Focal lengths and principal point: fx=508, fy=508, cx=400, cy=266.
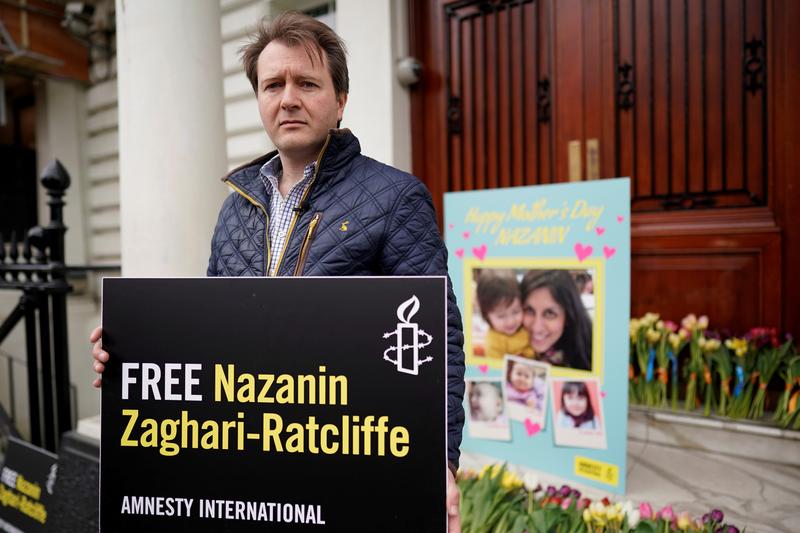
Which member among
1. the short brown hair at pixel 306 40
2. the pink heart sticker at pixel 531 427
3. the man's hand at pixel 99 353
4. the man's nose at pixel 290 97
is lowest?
the pink heart sticker at pixel 531 427

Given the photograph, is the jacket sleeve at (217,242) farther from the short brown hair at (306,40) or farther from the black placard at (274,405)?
the short brown hair at (306,40)

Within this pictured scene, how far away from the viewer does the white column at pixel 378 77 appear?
4211 mm

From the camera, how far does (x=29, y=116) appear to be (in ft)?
25.3

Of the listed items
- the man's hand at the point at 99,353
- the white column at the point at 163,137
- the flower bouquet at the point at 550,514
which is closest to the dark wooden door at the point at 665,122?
the flower bouquet at the point at 550,514

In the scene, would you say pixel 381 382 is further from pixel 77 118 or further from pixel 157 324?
pixel 77 118

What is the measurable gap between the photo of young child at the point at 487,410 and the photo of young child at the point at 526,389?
0.18 feet

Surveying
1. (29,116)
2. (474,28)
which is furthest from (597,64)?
(29,116)

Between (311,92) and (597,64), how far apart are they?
300 cm

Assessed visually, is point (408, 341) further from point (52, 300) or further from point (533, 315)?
point (52, 300)

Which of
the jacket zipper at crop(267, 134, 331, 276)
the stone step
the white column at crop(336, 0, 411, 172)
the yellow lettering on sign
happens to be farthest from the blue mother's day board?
the jacket zipper at crop(267, 134, 331, 276)

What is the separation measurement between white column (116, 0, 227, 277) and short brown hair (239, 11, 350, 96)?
165 cm

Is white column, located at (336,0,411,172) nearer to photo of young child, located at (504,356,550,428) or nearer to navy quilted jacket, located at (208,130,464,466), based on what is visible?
photo of young child, located at (504,356,550,428)

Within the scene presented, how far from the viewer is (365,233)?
1.22 meters

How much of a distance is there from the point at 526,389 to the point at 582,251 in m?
0.80
